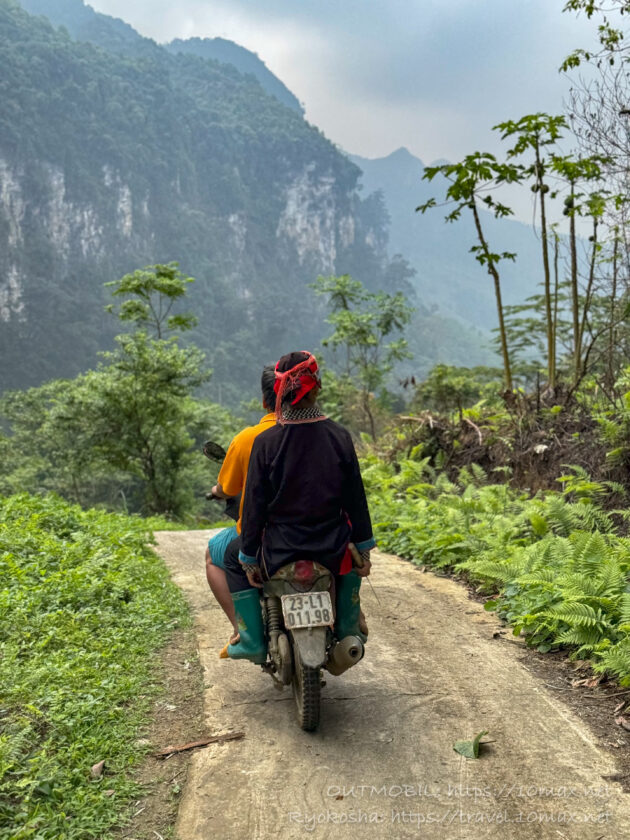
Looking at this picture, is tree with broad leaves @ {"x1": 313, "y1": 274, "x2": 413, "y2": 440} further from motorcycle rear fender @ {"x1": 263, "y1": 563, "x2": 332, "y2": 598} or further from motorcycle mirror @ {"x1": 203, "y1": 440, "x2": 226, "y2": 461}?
motorcycle rear fender @ {"x1": 263, "y1": 563, "x2": 332, "y2": 598}

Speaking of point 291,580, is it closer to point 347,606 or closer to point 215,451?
point 347,606

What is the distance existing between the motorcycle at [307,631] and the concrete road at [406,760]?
10.4 inches

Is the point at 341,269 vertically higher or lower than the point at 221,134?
lower

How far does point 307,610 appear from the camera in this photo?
338cm

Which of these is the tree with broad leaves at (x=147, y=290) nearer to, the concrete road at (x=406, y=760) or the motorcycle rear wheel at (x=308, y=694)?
the concrete road at (x=406, y=760)

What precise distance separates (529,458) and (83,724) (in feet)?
23.7

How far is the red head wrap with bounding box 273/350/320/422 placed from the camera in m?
3.49

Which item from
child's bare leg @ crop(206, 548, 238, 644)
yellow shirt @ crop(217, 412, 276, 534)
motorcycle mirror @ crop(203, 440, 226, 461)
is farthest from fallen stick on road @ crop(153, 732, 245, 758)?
motorcycle mirror @ crop(203, 440, 226, 461)

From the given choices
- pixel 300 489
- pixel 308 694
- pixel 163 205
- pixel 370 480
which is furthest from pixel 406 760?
pixel 163 205

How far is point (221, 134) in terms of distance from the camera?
537 ft

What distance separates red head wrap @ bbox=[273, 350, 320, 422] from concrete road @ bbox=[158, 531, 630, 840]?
1.64 metres

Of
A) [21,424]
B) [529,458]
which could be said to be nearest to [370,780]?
[529,458]

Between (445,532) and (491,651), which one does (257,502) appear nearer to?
(491,651)

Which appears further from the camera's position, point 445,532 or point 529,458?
point 529,458
